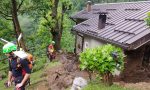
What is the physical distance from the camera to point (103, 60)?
31.7 feet

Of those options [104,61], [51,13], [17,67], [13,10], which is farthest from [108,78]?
[51,13]

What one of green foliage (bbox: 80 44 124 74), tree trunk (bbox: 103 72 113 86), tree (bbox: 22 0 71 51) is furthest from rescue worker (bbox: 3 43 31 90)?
tree (bbox: 22 0 71 51)

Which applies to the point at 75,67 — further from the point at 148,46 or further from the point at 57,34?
the point at 57,34

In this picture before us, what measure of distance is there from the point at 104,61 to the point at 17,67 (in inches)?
143

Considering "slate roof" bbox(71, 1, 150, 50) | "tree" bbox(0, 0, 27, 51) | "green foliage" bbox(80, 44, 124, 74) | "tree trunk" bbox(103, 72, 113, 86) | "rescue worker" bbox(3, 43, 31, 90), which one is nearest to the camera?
"rescue worker" bbox(3, 43, 31, 90)

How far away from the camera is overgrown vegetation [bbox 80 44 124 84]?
31.6ft

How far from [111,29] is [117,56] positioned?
194 inches

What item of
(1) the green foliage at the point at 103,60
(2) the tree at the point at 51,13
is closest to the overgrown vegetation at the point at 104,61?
(1) the green foliage at the point at 103,60

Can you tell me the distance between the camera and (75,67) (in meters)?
15.3

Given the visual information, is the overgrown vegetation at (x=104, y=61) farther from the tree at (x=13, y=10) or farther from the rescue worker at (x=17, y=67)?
the tree at (x=13, y=10)

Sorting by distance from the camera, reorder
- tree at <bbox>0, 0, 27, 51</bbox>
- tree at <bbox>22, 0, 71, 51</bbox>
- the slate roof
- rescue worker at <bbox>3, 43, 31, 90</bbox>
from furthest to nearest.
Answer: tree at <bbox>22, 0, 71, 51</bbox>
tree at <bbox>0, 0, 27, 51</bbox>
the slate roof
rescue worker at <bbox>3, 43, 31, 90</bbox>

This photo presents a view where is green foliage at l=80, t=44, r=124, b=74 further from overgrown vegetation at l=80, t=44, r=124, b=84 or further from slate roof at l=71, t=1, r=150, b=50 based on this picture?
A: slate roof at l=71, t=1, r=150, b=50

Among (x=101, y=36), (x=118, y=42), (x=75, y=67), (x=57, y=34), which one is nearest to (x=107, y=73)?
(x=118, y=42)

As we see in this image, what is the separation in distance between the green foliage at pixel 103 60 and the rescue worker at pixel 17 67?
3.34 meters
